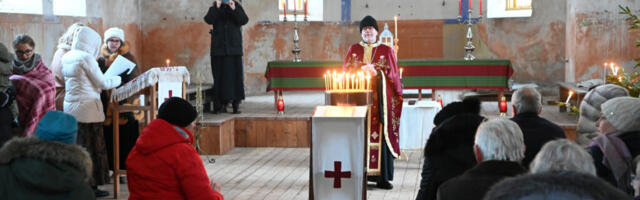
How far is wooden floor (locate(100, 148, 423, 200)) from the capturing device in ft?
23.5

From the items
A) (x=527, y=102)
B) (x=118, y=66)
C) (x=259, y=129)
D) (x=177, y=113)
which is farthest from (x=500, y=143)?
(x=259, y=129)

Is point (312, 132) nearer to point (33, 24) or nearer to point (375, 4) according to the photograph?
point (33, 24)

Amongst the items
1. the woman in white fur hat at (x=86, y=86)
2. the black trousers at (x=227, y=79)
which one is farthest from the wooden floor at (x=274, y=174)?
the black trousers at (x=227, y=79)

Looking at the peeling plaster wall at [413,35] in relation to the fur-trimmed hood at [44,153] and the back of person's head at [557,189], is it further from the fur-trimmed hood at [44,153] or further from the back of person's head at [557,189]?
the back of person's head at [557,189]

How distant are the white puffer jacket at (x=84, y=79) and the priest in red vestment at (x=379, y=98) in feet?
7.32

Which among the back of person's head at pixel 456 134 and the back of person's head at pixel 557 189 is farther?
the back of person's head at pixel 456 134

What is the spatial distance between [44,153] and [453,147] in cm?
196

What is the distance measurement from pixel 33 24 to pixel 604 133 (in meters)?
7.65

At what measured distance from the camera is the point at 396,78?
7590mm

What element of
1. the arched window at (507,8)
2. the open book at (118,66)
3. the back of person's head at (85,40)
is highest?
the arched window at (507,8)

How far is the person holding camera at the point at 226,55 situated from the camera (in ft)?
34.8

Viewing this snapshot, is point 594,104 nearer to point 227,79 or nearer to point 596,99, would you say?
point 596,99

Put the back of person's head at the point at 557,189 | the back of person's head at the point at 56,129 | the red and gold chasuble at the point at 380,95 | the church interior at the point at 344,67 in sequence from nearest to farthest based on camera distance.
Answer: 1. the back of person's head at the point at 557,189
2. the back of person's head at the point at 56,129
3. the church interior at the point at 344,67
4. the red and gold chasuble at the point at 380,95

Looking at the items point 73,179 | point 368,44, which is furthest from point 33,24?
point 73,179
